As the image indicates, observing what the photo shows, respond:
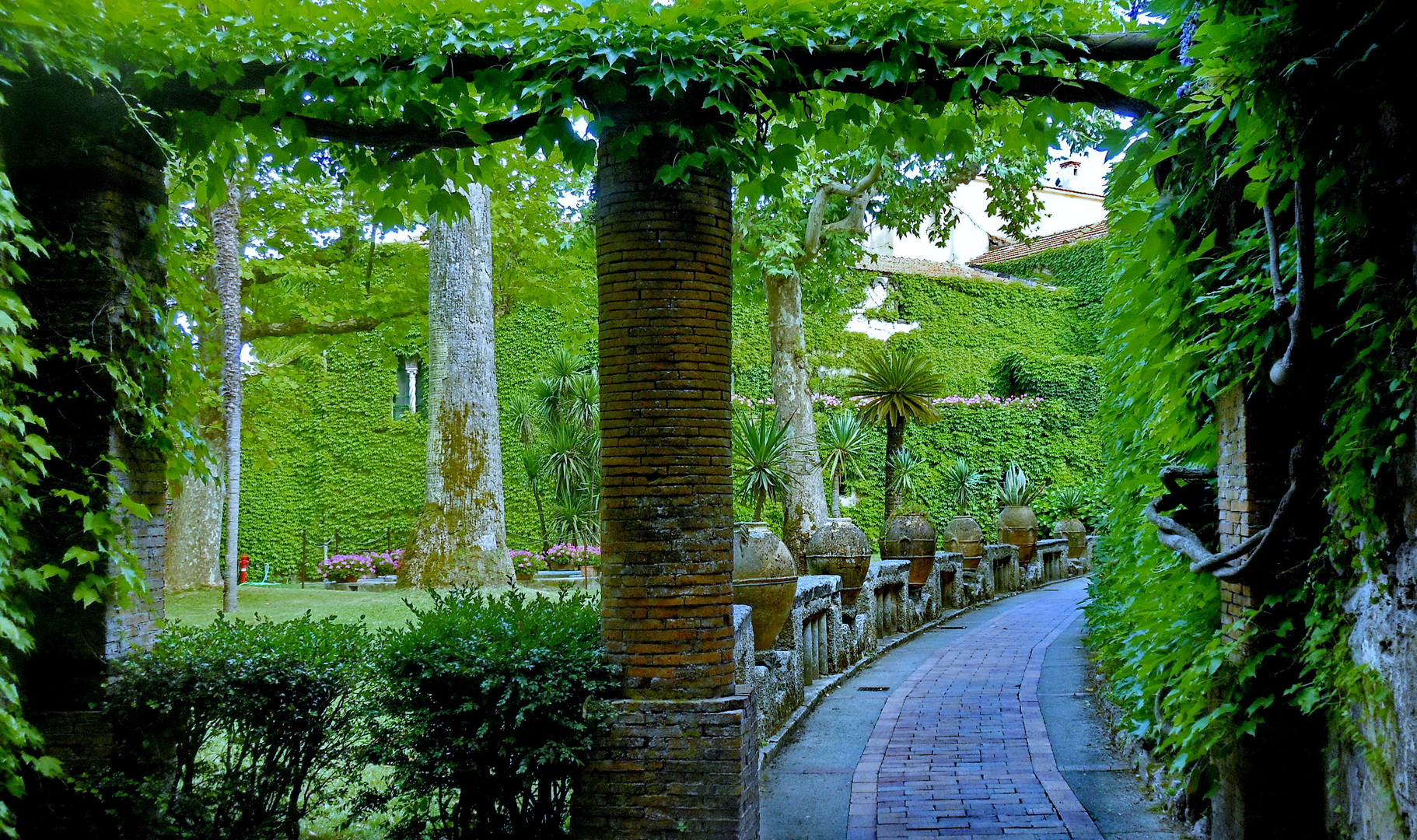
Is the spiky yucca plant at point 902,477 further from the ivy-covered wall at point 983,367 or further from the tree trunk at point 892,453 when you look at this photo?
the ivy-covered wall at point 983,367

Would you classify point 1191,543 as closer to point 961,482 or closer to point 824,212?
point 824,212

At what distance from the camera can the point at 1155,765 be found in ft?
19.8

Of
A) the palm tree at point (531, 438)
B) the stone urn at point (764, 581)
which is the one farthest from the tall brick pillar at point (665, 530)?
the palm tree at point (531, 438)

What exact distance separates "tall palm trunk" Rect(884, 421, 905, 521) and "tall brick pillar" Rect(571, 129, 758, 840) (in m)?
12.9

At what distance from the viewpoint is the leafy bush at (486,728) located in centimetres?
483

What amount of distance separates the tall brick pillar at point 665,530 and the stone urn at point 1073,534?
19207mm

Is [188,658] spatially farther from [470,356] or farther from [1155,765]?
[470,356]

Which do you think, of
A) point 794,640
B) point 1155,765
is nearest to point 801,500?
point 794,640

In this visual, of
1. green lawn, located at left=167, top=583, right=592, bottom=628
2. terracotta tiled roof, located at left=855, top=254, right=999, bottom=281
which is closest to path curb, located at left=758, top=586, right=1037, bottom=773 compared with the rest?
green lawn, located at left=167, top=583, right=592, bottom=628

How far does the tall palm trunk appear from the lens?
17.8m

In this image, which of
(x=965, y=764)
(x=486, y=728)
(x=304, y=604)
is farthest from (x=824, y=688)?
(x=304, y=604)

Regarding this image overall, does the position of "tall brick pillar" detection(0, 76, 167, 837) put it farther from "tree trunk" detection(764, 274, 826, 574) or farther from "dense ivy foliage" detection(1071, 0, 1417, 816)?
"tree trunk" detection(764, 274, 826, 574)

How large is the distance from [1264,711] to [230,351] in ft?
36.0

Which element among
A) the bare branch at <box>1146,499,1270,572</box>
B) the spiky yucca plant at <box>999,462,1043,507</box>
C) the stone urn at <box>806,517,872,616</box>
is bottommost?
the stone urn at <box>806,517,872,616</box>
